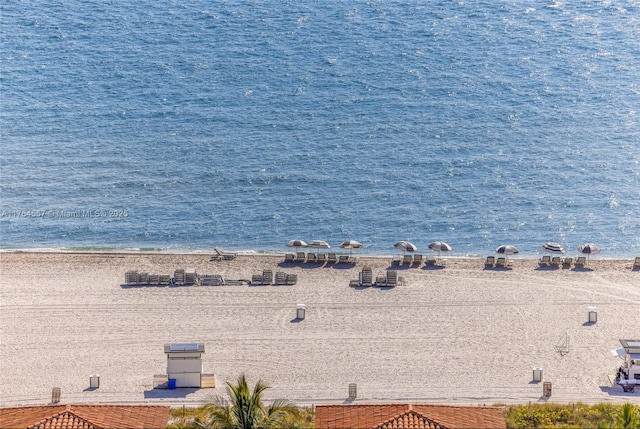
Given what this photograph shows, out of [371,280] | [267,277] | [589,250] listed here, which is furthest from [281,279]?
[589,250]

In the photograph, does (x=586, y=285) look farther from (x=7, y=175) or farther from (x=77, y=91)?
(x=77, y=91)

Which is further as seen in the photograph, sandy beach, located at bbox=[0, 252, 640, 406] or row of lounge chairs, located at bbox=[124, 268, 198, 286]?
row of lounge chairs, located at bbox=[124, 268, 198, 286]

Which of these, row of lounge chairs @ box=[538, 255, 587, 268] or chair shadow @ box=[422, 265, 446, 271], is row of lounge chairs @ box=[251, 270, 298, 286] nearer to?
chair shadow @ box=[422, 265, 446, 271]

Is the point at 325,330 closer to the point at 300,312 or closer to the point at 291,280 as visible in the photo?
the point at 300,312

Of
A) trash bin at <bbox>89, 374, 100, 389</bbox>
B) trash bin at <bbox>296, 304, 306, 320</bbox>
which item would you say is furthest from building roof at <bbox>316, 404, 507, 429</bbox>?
trash bin at <bbox>296, 304, 306, 320</bbox>

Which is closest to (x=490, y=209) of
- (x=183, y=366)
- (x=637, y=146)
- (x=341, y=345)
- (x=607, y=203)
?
(x=607, y=203)
